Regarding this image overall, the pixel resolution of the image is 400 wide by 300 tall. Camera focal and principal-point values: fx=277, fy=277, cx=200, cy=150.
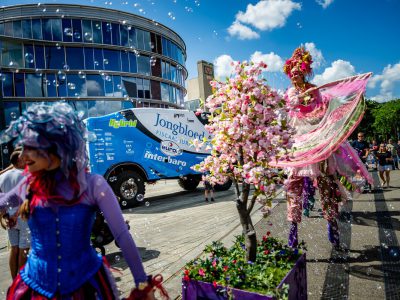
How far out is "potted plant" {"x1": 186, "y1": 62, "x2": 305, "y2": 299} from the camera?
7.89 ft

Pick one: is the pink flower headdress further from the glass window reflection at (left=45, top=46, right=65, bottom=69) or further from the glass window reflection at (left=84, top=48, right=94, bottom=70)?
the glass window reflection at (left=84, top=48, right=94, bottom=70)

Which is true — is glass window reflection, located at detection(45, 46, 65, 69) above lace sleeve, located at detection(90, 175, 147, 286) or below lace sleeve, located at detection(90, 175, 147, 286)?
above

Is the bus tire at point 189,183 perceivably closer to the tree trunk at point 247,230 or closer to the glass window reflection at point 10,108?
the tree trunk at point 247,230

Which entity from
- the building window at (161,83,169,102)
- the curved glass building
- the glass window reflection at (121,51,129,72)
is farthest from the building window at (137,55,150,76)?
the building window at (161,83,169,102)

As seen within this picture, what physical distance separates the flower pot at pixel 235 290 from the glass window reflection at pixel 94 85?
2541cm

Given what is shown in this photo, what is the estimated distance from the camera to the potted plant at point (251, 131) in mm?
2404

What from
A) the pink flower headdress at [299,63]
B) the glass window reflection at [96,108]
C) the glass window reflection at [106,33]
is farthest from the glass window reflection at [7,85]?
the pink flower headdress at [299,63]

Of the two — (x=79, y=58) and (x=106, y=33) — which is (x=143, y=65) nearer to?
(x=106, y=33)

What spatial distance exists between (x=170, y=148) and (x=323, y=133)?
→ 6723mm

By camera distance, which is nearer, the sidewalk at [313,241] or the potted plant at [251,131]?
the potted plant at [251,131]

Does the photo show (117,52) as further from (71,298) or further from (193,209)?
(71,298)

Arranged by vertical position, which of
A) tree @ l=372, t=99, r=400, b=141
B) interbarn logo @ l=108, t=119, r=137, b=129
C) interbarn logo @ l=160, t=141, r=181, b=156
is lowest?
interbarn logo @ l=160, t=141, r=181, b=156

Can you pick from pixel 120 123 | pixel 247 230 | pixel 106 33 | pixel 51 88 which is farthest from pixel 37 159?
pixel 106 33

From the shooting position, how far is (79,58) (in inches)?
973
